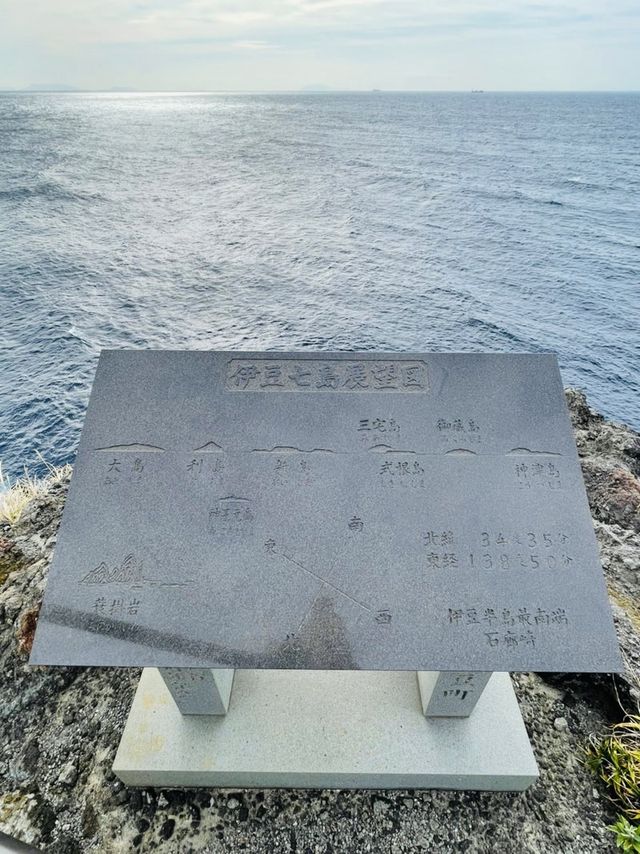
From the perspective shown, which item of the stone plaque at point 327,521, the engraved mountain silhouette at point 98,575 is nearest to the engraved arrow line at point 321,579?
the stone plaque at point 327,521

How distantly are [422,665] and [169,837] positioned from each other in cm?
219

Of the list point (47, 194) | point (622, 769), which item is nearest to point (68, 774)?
point (622, 769)

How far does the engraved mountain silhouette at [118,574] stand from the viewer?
269cm

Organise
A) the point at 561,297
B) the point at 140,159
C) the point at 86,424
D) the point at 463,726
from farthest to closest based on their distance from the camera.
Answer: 1. the point at 140,159
2. the point at 561,297
3. the point at 463,726
4. the point at 86,424

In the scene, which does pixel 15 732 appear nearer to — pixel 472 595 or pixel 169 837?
pixel 169 837

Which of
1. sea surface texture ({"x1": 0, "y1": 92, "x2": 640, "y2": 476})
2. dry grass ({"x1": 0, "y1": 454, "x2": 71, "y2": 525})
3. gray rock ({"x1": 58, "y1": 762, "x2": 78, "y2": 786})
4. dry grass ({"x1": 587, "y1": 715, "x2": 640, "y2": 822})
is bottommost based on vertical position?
sea surface texture ({"x1": 0, "y1": 92, "x2": 640, "y2": 476})

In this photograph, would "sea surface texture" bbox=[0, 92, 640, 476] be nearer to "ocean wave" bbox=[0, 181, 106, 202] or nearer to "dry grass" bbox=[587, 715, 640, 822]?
"ocean wave" bbox=[0, 181, 106, 202]

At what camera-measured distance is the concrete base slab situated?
334 centimetres

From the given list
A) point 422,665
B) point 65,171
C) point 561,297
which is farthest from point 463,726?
point 65,171

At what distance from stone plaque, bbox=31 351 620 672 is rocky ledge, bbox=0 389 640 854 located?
1.60 m

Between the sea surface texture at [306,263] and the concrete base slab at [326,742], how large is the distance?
2.42 metres

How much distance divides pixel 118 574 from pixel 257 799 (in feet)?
6.59

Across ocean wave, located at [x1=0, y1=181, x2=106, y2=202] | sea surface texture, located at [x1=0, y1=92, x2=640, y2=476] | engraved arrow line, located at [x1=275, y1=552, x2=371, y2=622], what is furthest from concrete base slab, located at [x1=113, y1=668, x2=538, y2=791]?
ocean wave, located at [x1=0, y1=181, x2=106, y2=202]

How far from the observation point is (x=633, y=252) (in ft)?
63.7
